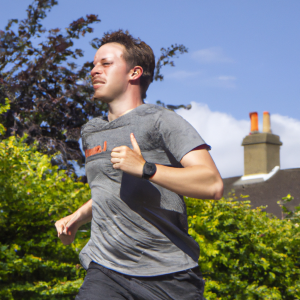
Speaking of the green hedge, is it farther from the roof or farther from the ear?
the roof

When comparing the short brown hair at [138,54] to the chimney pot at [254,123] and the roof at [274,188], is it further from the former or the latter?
the chimney pot at [254,123]

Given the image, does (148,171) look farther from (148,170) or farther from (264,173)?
(264,173)

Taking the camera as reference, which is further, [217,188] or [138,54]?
[138,54]

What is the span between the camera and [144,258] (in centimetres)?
188

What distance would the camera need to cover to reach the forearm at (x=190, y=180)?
1735 mm

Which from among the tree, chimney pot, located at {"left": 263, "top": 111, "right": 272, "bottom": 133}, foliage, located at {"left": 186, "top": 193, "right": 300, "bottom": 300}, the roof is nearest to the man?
foliage, located at {"left": 186, "top": 193, "right": 300, "bottom": 300}

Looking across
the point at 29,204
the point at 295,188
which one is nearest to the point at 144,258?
the point at 29,204

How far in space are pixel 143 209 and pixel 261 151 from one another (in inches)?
548

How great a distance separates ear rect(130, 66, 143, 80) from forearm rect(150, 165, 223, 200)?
609 mm

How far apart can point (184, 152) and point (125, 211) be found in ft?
1.22

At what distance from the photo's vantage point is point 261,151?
15.3 meters

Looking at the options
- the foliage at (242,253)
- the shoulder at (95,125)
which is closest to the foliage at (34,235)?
the foliage at (242,253)

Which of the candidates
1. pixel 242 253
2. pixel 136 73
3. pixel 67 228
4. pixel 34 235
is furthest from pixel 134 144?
pixel 242 253

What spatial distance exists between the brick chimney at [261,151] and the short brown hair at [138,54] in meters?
13.5
